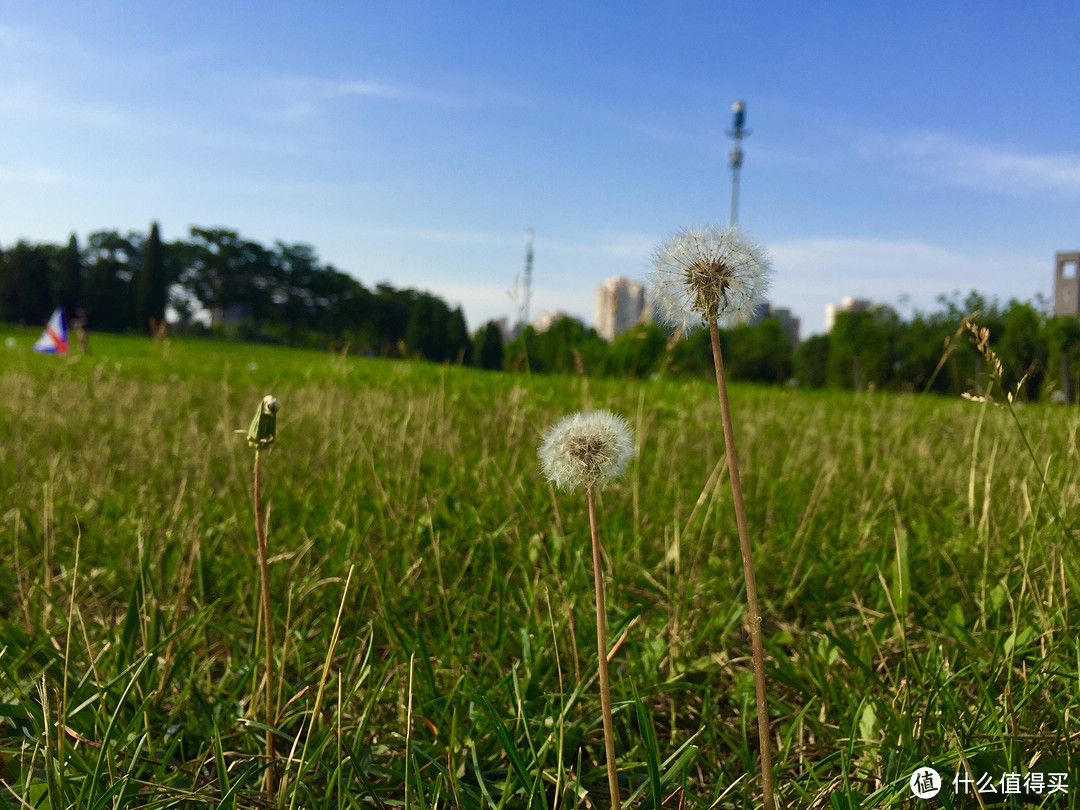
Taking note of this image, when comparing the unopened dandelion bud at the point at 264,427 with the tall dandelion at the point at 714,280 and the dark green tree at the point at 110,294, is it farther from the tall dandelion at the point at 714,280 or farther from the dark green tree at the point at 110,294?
the dark green tree at the point at 110,294

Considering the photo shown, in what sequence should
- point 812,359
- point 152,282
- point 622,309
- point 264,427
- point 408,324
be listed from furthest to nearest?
1. point 152,282
2. point 812,359
3. point 408,324
4. point 622,309
5. point 264,427

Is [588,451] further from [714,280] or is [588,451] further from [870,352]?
[870,352]

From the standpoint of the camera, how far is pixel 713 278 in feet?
2.43

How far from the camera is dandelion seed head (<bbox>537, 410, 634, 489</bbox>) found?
0.77 metres

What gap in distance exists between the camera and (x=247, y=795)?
40.0 inches

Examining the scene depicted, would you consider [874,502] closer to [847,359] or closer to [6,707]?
[6,707]

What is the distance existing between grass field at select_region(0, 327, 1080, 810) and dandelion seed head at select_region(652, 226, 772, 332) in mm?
541

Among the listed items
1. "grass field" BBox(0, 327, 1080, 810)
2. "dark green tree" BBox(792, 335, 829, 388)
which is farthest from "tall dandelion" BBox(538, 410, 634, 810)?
"dark green tree" BBox(792, 335, 829, 388)

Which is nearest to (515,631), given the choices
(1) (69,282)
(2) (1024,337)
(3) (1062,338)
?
(3) (1062,338)

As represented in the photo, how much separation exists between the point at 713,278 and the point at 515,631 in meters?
1.21

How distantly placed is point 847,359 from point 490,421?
23.6m

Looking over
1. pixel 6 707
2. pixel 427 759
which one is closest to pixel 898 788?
pixel 427 759

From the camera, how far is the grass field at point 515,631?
1094 millimetres

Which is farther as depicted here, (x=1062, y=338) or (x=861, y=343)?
(x=861, y=343)
